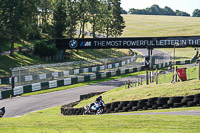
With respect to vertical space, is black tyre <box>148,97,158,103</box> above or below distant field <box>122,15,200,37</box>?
below

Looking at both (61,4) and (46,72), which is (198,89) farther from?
(61,4)

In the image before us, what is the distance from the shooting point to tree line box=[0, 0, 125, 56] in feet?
164

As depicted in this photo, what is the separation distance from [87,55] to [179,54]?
2986 cm

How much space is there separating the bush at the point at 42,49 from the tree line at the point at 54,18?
103 inches

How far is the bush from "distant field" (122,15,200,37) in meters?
56.9

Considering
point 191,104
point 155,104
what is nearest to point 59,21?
point 155,104

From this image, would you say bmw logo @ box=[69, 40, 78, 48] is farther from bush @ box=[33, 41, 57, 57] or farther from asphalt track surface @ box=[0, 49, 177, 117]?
bush @ box=[33, 41, 57, 57]

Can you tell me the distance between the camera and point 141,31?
118 metres

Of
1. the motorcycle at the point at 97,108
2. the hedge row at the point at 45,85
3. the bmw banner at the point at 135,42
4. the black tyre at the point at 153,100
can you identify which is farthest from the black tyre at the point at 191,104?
the bmw banner at the point at 135,42

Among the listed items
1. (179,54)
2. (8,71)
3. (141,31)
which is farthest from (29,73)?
(141,31)

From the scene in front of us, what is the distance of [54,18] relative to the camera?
6350 centimetres

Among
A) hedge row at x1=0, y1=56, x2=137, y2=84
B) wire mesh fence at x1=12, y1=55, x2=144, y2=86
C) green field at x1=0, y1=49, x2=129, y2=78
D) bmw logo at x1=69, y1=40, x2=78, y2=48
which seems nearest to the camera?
wire mesh fence at x1=12, y1=55, x2=144, y2=86

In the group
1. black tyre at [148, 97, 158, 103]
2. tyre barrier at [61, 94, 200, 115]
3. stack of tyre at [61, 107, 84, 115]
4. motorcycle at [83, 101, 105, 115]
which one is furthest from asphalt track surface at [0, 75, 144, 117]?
black tyre at [148, 97, 158, 103]

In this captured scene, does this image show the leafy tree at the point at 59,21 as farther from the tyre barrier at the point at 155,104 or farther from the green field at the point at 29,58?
the tyre barrier at the point at 155,104
